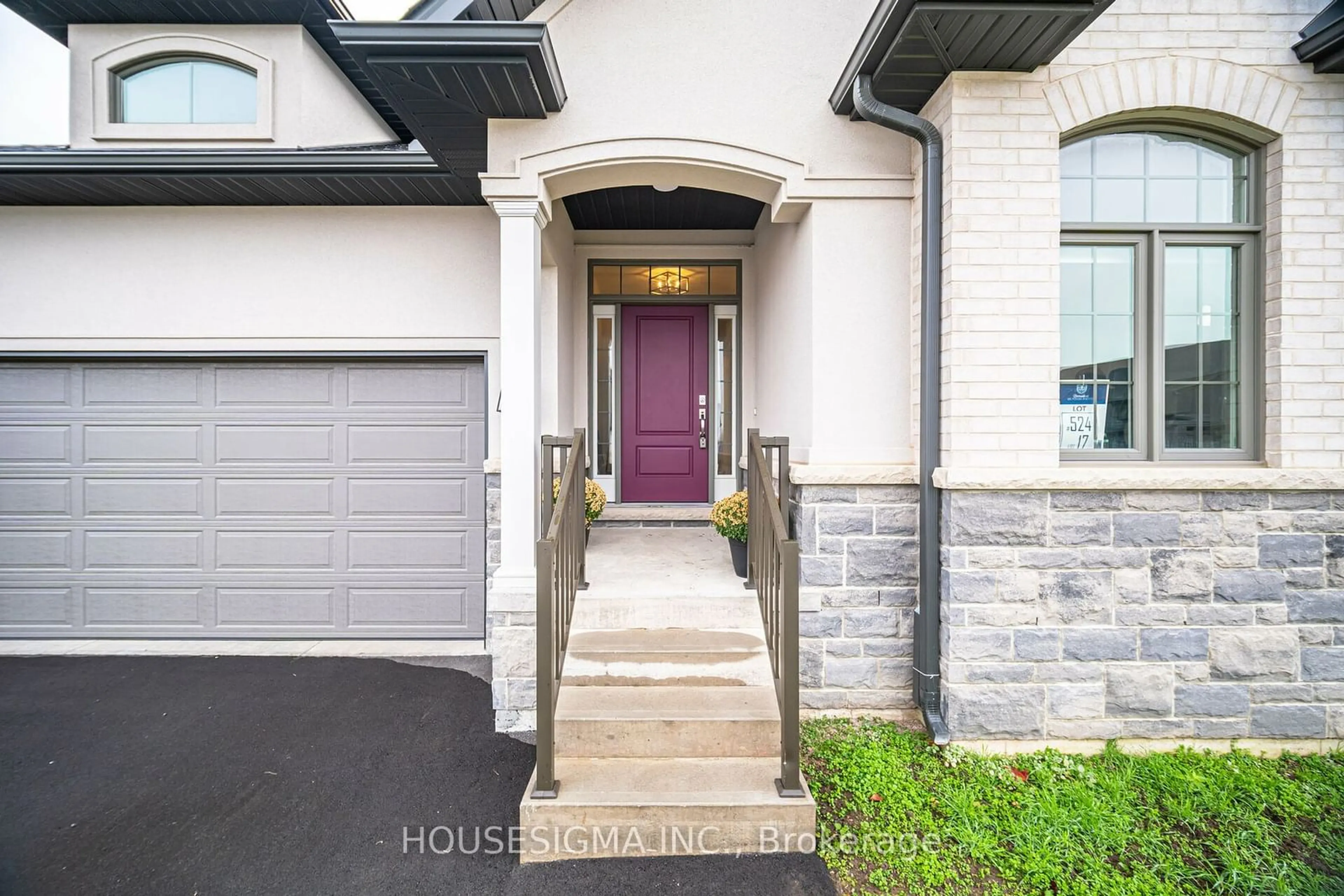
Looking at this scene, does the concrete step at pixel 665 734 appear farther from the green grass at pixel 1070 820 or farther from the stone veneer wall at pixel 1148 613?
the stone veneer wall at pixel 1148 613

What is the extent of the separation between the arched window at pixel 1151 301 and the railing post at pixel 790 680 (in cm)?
176

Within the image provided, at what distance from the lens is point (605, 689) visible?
2.75 metres

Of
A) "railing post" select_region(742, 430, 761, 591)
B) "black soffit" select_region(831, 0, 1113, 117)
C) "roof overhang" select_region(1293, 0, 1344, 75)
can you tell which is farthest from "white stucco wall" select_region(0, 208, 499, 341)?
"roof overhang" select_region(1293, 0, 1344, 75)

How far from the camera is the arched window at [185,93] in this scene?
4379mm


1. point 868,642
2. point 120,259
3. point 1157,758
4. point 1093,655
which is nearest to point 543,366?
point 868,642

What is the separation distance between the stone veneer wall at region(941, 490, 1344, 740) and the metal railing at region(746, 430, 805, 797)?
0.87 meters

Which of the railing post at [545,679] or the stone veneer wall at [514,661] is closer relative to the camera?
the railing post at [545,679]

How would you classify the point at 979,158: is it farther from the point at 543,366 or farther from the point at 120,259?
the point at 120,259

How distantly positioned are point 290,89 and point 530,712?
4.63 m

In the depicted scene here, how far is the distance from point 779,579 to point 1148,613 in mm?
1826

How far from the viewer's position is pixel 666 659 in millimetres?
2842

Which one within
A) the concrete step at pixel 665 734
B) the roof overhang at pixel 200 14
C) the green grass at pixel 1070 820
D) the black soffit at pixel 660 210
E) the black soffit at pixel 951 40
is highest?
the roof overhang at pixel 200 14

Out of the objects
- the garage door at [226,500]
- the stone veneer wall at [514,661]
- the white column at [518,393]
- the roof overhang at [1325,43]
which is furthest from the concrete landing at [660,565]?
the roof overhang at [1325,43]

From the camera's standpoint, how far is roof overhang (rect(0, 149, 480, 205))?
12.0ft
